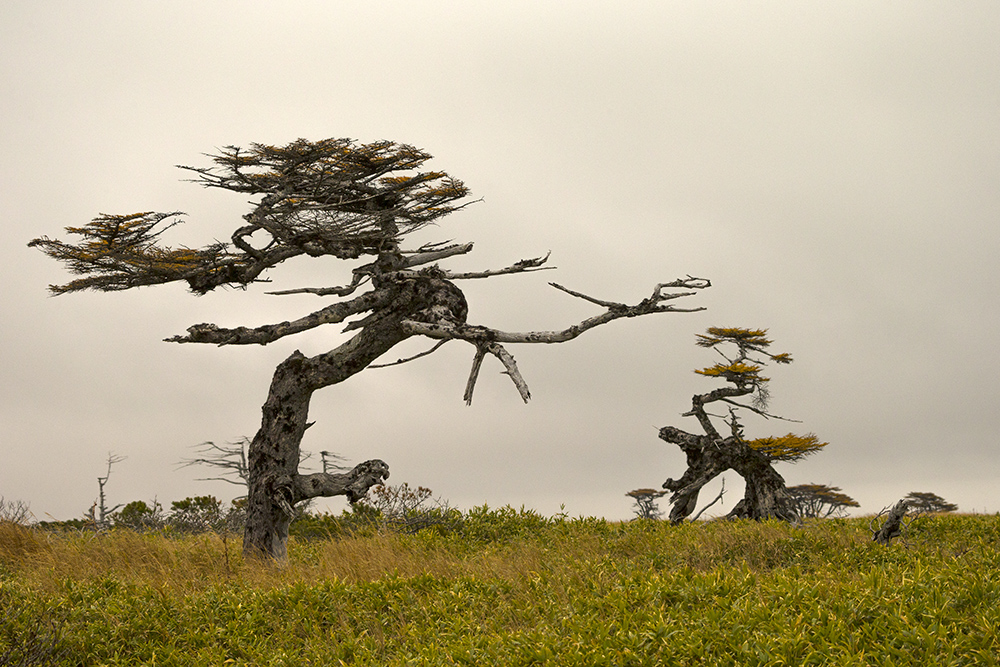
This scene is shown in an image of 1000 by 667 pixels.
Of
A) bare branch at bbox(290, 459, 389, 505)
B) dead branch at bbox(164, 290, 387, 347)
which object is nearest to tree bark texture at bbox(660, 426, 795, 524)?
bare branch at bbox(290, 459, 389, 505)

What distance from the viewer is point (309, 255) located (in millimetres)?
15461

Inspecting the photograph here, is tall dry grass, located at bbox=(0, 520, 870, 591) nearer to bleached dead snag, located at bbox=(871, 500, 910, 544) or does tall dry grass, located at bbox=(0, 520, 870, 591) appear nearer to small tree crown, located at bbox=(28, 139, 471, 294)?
bleached dead snag, located at bbox=(871, 500, 910, 544)

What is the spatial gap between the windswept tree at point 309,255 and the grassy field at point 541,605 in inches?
50.5

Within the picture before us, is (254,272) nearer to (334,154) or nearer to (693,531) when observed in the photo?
(334,154)

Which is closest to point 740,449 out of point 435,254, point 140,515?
point 435,254

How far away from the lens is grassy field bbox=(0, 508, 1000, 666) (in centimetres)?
607

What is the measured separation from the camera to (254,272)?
609 inches

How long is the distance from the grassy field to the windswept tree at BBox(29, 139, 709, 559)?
1283mm

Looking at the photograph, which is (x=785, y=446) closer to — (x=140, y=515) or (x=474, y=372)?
(x=474, y=372)

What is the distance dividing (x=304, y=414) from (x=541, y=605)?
7.98 m

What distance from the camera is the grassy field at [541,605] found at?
6070 mm

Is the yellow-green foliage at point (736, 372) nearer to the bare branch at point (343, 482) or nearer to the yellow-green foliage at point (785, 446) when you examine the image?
the yellow-green foliage at point (785, 446)

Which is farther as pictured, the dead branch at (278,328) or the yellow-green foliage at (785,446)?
the yellow-green foliage at (785,446)

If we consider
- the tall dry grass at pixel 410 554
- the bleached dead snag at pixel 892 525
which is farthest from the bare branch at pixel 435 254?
the bleached dead snag at pixel 892 525
